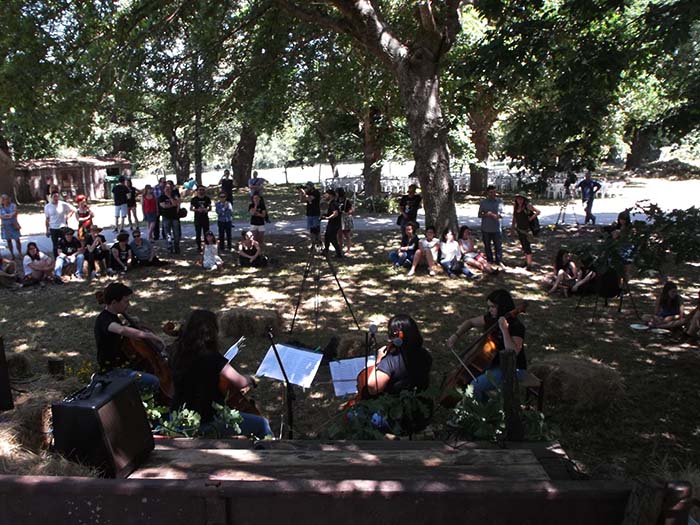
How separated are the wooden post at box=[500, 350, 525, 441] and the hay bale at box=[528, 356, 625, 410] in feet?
9.79

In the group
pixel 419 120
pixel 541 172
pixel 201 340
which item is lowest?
pixel 201 340

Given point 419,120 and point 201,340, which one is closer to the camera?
point 201,340

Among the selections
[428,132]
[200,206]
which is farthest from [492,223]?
[200,206]

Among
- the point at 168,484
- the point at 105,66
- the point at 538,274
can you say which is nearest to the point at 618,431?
the point at 168,484

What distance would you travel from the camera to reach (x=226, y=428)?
4.46 m

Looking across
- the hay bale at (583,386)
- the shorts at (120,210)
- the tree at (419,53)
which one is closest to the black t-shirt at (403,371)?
the hay bale at (583,386)

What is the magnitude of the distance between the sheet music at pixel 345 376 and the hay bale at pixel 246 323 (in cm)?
310

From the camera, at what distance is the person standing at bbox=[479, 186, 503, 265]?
12742 millimetres

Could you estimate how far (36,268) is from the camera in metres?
12.2

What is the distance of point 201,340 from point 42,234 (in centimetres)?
1600

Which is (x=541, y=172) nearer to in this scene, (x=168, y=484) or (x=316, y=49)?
(x=168, y=484)

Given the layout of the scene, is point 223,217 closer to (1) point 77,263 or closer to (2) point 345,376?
(1) point 77,263

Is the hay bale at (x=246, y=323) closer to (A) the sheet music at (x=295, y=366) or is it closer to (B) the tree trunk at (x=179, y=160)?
(A) the sheet music at (x=295, y=366)

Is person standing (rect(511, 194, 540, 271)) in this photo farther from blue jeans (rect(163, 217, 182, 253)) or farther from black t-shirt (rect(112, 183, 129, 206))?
black t-shirt (rect(112, 183, 129, 206))
